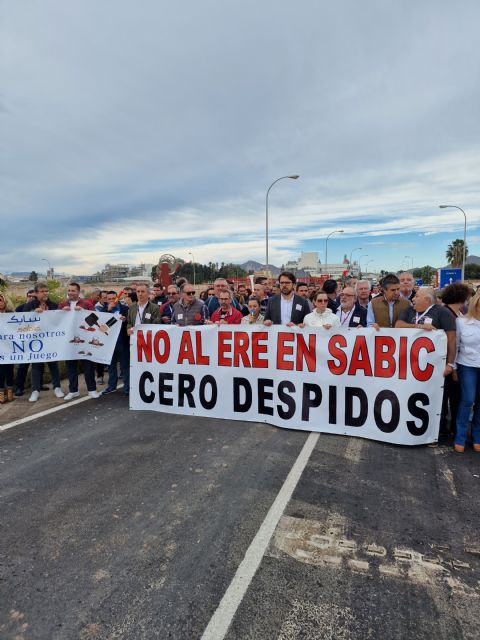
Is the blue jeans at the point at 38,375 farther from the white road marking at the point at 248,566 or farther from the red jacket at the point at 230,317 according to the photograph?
the white road marking at the point at 248,566

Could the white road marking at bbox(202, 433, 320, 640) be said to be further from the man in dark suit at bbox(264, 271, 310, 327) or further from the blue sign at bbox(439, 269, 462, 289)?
the blue sign at bbox(439, 269, 462, 289)

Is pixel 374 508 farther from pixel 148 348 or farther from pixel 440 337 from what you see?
pixel 148 348

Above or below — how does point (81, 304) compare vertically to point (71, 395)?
above

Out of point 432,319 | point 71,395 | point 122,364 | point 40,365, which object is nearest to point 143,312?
point 122,364

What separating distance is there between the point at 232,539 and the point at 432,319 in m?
3.34

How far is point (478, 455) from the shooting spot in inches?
171

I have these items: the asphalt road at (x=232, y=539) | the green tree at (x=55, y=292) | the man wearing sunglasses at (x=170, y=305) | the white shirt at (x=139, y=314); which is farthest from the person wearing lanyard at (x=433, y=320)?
the green tree at (x=55, y=292)

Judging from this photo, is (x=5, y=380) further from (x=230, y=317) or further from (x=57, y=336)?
(x=230, y=317)

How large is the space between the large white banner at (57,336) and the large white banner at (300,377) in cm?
131

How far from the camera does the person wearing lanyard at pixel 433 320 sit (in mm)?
4559

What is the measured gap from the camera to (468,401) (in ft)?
14.8

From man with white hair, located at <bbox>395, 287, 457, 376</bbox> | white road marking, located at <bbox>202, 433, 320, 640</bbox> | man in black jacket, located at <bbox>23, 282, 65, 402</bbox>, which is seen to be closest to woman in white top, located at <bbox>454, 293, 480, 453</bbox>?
man with white hair, located at <bbox>395, 287, 457, 376</bbox>

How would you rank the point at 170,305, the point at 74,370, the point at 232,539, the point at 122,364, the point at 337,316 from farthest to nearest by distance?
the point at 170,305 < the point at 122,364 < the point at 74,370 < the point at 337,316 < the point at 232,539

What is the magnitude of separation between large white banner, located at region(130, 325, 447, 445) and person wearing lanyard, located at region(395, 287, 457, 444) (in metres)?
0.08
